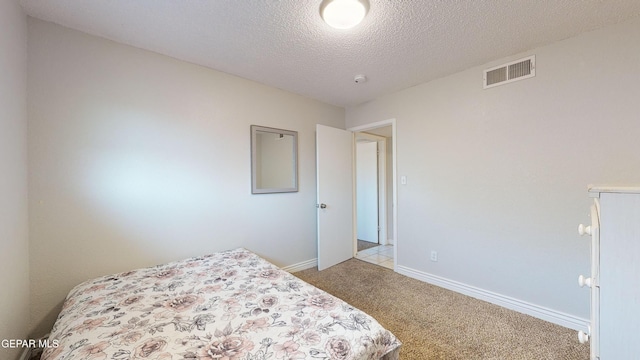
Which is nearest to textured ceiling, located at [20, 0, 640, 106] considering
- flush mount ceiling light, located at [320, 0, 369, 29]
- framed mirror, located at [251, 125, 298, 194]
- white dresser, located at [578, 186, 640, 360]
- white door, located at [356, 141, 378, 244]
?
flush mount ceiling light, located at [320, 0, 369, 29]

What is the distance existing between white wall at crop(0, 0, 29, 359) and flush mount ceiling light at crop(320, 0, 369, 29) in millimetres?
1702

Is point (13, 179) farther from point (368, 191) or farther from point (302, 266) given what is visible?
point (368, 191)

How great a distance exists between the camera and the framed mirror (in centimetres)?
258

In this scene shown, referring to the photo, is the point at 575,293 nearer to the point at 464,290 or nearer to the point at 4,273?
the point at 464,290

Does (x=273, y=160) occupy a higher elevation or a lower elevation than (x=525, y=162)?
higher

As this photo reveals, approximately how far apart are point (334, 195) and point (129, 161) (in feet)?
7.14

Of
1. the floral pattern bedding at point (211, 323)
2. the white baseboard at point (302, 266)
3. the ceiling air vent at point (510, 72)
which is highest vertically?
the ceiling air vent at point (510, 72)

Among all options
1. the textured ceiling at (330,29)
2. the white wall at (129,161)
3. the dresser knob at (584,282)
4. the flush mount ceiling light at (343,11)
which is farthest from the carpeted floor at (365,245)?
the flush mount ceiling light at (343,11)

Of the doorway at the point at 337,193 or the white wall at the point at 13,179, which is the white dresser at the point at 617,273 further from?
the white wall at the point at 13,179

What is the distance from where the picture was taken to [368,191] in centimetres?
433

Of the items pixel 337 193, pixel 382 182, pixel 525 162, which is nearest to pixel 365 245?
pixel 382 182

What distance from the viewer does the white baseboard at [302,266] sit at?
2.86 metres

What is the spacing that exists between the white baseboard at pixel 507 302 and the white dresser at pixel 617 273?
4.28 ft

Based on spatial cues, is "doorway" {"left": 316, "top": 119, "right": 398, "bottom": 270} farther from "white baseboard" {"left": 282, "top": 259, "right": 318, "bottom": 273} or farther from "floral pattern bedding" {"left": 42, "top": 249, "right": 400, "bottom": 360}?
"floral pattern bedding" {"left": 42, "top": 249, "right": 400, "bottom": 360}
